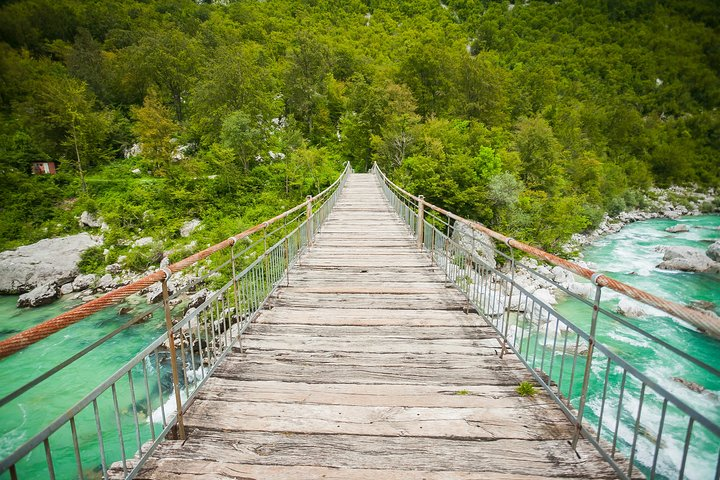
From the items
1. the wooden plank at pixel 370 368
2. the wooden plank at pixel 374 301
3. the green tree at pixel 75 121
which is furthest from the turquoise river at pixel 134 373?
the green tree at pixel 75 121

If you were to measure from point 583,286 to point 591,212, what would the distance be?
16.8m

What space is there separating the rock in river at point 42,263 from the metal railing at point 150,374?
34.9 ft

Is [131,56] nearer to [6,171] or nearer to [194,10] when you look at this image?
[6,171]

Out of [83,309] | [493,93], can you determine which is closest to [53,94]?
[83,309]

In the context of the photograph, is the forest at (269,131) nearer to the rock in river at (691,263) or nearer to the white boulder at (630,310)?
the rock in river at (691,263)

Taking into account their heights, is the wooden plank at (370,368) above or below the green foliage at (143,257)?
above

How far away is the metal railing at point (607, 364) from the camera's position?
6.95 feet

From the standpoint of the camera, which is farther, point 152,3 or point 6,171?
point 152,3

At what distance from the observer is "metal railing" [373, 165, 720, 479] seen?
2119 mm

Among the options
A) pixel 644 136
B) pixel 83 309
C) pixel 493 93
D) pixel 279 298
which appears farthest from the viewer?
pixel 644 136

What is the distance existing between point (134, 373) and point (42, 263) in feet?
49.5

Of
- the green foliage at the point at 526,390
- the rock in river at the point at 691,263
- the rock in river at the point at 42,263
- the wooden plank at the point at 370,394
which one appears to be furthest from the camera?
the rock in river at the point at 691,263

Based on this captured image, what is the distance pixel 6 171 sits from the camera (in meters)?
29.6

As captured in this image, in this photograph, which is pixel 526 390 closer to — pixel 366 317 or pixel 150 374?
pixel 366 317
